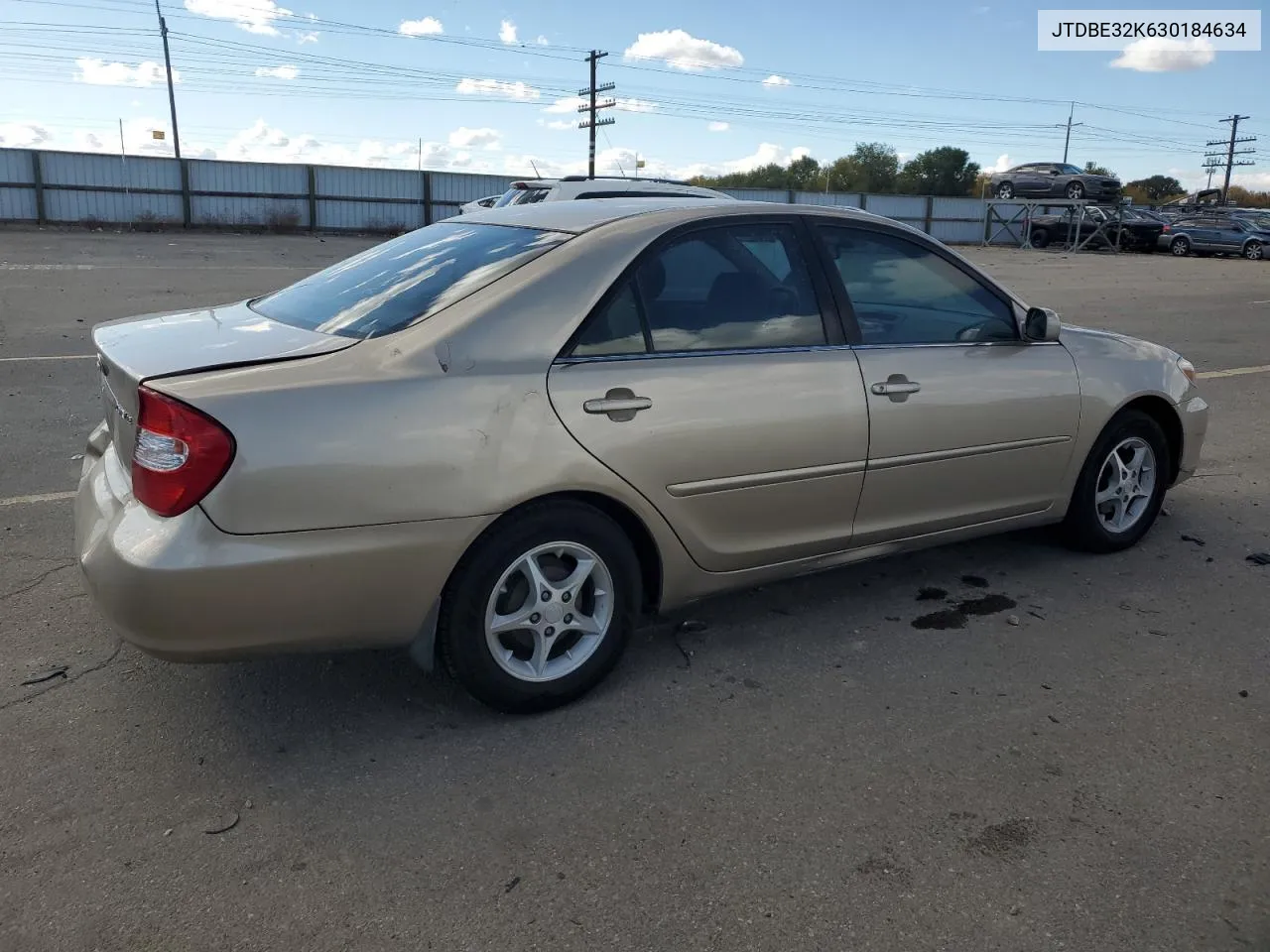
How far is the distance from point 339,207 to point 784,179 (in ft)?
175

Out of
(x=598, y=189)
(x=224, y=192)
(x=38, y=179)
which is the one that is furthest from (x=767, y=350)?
(x=224, y=192)

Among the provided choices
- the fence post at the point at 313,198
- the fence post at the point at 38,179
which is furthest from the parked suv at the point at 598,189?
the fence post at the point at 38,179

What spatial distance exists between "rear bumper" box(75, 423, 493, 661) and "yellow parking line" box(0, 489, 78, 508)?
2.40 m

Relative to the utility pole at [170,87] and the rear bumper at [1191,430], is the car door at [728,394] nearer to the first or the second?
the rear bumper at [1191,430]

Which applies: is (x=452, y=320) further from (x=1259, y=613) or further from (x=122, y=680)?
(x=1259, y=613)

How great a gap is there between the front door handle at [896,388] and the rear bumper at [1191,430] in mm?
1790

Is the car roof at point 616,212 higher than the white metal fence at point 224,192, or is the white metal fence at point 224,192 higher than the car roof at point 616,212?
the white metal fence at point 224,192

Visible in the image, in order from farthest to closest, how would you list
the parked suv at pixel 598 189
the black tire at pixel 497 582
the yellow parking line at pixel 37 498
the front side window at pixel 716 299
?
the parked suv at pixel 598 189 < the yellow parking line at pixel 37 498 < the front side window at pixel 716 299 < the black tire at pixel 497 582

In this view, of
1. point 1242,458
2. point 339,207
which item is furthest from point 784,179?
point 1242,458

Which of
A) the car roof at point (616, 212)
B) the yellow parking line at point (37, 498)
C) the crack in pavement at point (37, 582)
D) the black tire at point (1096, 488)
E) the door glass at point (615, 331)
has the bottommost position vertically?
the crack in pavement at point (37, 582)

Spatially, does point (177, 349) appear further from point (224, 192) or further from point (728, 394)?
point (224, 192)

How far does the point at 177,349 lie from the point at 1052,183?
134 feet

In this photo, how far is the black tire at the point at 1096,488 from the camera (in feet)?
15.1

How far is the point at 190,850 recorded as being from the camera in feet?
8.35
